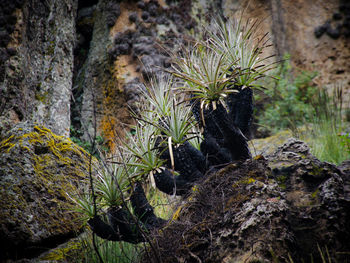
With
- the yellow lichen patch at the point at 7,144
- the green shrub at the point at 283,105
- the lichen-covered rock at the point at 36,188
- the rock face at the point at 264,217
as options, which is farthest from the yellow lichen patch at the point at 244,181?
the green shrub at the point at 283,105

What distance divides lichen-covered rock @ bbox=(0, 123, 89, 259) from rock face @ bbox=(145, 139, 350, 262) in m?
1.03

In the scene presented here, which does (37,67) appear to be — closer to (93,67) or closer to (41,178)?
(93,67)

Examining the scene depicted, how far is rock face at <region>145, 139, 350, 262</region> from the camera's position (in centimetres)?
151

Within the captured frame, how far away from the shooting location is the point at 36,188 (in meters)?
2.38

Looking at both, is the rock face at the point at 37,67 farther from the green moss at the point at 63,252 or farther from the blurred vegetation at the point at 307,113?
the blurred vegetation at the point at 307,113

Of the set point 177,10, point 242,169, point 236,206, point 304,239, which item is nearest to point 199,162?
point 242,169

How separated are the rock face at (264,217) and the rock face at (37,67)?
2.86 m

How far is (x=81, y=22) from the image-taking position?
6.34 m

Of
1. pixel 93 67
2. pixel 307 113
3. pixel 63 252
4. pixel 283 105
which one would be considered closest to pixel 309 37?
pixel 283 105

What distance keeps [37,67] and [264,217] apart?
3993 millimetres

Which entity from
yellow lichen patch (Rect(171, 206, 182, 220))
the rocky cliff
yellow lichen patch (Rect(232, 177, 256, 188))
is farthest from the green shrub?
yellow lichen patch (Rect(171, 206, 182, 220))

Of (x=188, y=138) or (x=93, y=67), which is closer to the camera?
(x=188, y=138)

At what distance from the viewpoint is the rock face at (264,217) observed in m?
1.51

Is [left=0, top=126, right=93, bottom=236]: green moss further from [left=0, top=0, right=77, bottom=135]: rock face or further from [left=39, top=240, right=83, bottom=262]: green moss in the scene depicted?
[left=0, top=0, right=77, bottom=135]: rock face
